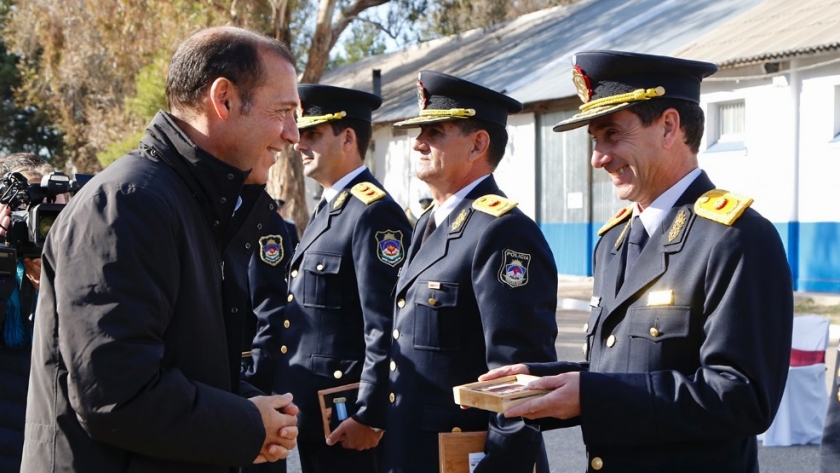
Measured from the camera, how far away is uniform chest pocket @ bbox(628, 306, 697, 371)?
2.52 metres

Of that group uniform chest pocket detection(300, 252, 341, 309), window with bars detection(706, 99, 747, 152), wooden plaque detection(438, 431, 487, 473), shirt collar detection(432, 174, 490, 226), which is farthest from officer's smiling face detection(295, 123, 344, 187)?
window with bars detection(706, 99, 747, 152)

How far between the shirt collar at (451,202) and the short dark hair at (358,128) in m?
1.07

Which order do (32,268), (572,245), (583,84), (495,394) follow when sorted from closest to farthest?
(495,394), (583,84), (32,268), (572,245)

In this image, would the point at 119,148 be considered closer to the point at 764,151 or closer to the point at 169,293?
the point at 764,151

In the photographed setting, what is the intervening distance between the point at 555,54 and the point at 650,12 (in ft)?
7.61

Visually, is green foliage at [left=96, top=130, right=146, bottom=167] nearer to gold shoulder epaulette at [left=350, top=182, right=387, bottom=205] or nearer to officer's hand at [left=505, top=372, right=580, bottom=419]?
gold shoulder epaulette at [left=350, top=182, right=387, bottom=205]

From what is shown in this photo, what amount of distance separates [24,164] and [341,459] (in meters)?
1.83

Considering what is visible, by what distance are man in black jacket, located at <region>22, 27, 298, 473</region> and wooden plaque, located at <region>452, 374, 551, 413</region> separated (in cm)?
43

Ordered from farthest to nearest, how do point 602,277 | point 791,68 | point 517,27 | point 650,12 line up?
point 517,27, point 650,12, point 791,68, point 602,277

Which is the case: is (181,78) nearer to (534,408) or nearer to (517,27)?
(534,408)

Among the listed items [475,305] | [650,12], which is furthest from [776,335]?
[650,12]

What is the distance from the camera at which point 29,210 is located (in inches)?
135

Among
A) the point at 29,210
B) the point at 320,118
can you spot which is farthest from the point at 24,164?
the point at 320,118

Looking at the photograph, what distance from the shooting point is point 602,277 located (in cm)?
294
